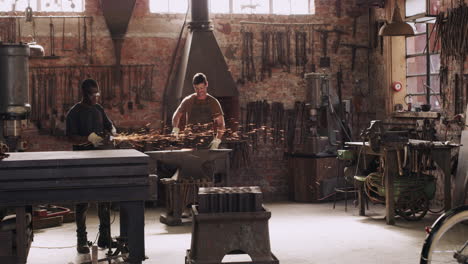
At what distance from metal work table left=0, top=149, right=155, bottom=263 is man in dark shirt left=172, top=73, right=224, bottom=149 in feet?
10.8

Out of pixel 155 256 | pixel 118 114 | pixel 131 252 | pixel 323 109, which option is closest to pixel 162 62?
pixel 118 114

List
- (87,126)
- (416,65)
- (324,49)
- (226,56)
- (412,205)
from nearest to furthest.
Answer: (87,126) < (412,205) < (416,65) < (226,56) < (324,49)

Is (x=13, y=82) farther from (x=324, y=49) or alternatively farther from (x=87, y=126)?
(x=324, y=49)

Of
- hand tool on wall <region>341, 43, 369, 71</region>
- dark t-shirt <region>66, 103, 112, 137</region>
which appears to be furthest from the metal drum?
hand tool on wall <region>341, 43, 369, 71</region>

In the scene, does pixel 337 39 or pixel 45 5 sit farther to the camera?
pixel 337 39

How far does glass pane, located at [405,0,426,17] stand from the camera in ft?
30.0

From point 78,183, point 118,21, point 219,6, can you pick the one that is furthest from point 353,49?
point 78,183

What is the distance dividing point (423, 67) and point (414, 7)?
0.86 meters

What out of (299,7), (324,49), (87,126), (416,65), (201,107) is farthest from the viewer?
(299,7)

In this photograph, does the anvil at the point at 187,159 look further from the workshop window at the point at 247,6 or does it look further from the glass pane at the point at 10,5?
the glass pane at the point at 10,5

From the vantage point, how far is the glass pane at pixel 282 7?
10.5m

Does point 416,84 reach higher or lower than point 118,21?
lower

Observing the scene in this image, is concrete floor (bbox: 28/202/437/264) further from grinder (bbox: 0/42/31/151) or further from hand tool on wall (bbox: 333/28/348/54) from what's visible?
hand tool on wall (bbox: 333/28/348/54)

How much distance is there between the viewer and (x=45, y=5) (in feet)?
31.8
